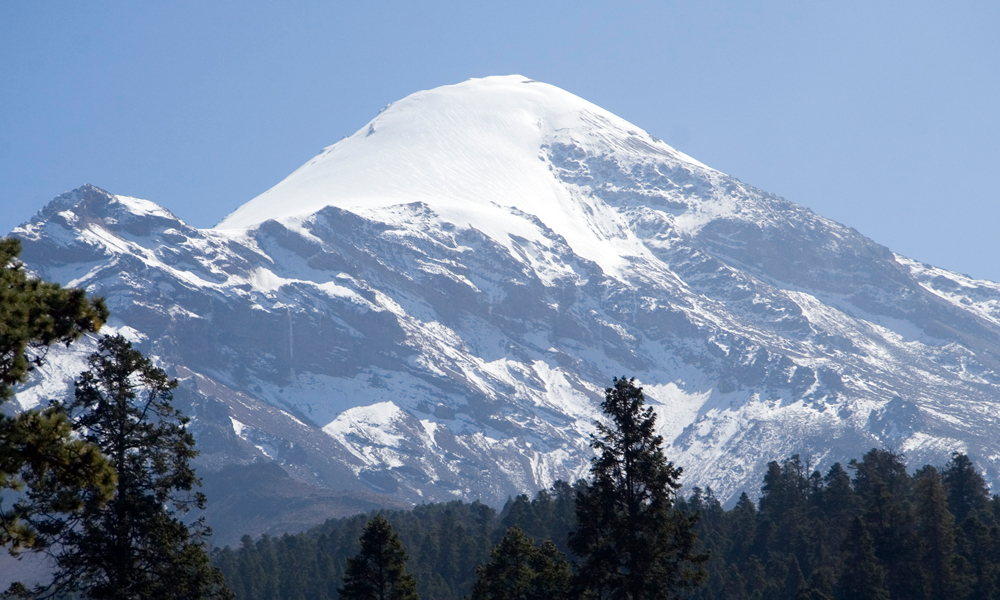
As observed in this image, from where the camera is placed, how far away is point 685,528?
31234 mm

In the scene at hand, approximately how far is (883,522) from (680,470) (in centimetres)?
4557

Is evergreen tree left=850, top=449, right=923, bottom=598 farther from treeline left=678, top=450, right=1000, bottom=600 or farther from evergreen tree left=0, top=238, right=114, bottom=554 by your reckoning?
evergreen tree left=0, top=238, right=114, bottom=554

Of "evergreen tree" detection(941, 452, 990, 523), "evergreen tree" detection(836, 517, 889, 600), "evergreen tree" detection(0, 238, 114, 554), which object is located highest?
"evergreen tree" detection(941, 452, 990, 523)

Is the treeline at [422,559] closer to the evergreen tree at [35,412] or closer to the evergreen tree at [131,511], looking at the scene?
the evergreen tree at [131,511]

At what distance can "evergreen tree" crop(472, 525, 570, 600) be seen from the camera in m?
39.0

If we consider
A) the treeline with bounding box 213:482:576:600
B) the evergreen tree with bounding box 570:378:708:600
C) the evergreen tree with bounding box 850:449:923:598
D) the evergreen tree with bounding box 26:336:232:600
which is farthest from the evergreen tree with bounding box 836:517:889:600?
the evergreen tree with bounding box 26:336:232:600

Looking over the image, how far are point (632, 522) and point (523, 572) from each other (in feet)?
34.9

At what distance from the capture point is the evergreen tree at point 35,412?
16297mm

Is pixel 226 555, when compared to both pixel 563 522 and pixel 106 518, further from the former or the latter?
pixel 106 518

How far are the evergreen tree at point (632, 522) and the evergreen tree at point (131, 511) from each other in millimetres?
10778

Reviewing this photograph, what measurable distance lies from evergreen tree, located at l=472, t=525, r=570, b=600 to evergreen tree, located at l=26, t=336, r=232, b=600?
14.4 m

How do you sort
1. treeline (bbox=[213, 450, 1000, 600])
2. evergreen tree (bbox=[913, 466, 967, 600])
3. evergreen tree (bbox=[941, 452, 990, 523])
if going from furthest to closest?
evergreen tree (bbox=[941, 452, 990, 523]), treeline (bbox=[213, 450, 1000, 600]), evergreen tree (bbox=[913, 466, 967, 600])

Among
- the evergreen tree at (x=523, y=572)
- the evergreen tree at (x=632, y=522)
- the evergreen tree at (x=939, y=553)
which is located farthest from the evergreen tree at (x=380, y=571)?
the evergreen tree at (x=939, y=553)

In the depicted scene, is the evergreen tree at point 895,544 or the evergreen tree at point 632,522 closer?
the evergreen tree at point 632,522
